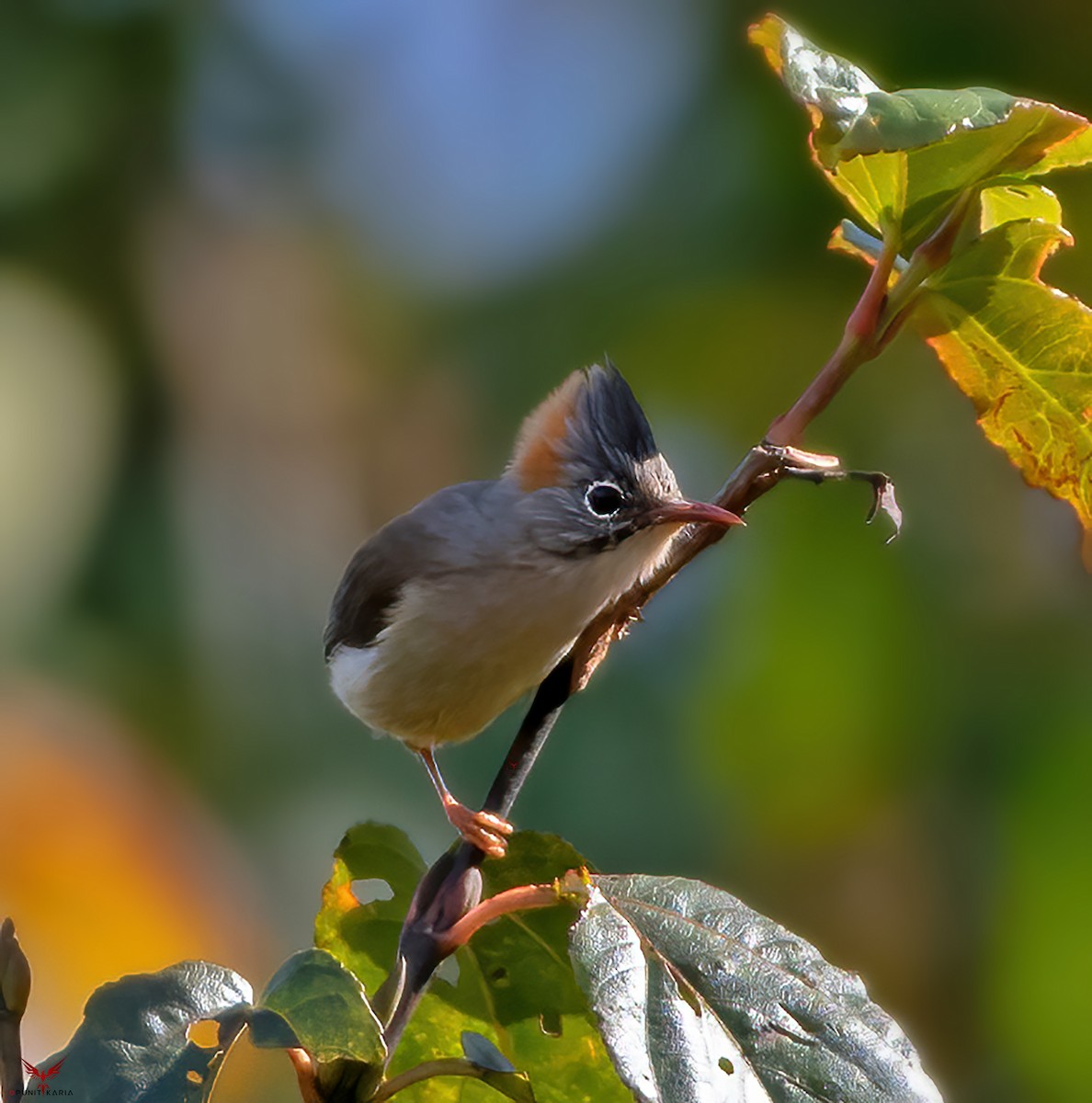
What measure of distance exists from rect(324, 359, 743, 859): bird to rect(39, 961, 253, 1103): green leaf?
0.90 meters

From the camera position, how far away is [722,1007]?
50.5 inches

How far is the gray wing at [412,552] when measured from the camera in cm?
274

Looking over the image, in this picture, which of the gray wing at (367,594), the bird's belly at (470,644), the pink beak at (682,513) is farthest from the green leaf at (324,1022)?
the gray wing at (367,594)

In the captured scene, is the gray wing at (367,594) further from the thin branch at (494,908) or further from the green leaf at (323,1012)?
the green leaf at (323,1012)

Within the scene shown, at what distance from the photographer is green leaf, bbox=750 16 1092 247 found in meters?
1.20

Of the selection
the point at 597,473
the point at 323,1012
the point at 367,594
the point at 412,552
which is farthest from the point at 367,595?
the point at 323,1012

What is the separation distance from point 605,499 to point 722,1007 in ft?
4.22

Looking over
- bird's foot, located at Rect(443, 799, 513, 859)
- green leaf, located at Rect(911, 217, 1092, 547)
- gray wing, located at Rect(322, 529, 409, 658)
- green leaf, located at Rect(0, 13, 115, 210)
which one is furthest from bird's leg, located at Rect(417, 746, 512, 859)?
green leaf, located at Rect(0, 13, 115, 210)

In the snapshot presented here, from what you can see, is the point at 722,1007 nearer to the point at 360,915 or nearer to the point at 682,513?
the point at 360,915

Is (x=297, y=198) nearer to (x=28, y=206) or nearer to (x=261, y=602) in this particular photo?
(x=28, y=206)

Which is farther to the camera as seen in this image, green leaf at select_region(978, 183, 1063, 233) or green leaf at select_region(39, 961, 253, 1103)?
green leaf at select_region(978, 183, 1063, 233)

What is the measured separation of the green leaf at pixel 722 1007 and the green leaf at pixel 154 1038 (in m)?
0.32

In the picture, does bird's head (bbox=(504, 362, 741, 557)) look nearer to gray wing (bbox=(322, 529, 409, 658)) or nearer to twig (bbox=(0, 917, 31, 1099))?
gray wing (bbox=(322, 529, 409, 658))

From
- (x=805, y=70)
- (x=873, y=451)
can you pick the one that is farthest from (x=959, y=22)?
(x=805, y=70)
